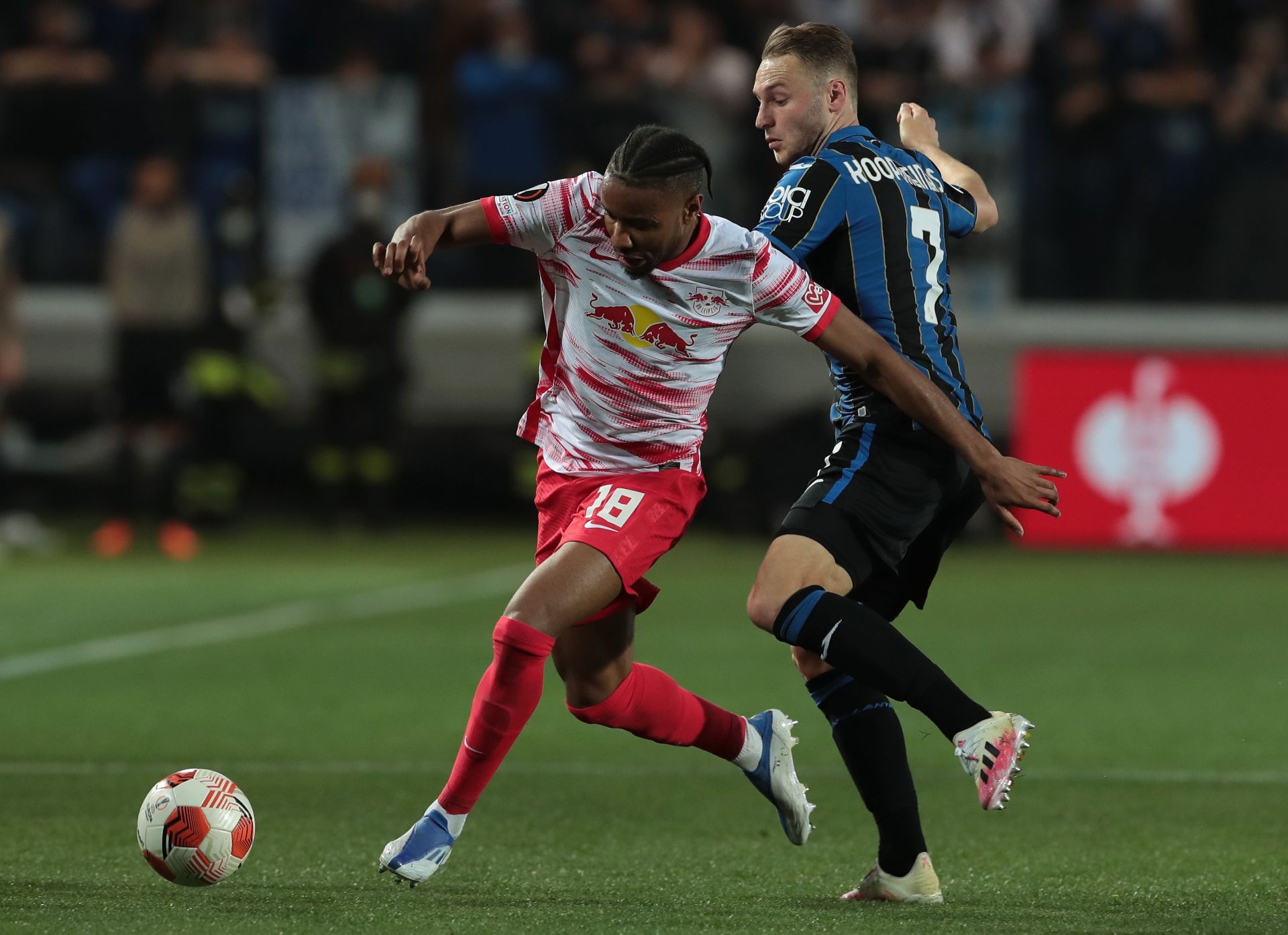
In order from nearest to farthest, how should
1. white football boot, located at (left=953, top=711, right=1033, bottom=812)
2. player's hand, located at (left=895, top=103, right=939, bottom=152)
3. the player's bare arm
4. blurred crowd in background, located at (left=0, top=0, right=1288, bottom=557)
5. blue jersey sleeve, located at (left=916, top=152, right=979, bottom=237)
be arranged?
white football boot, located at (left=953, top=711, right=1033, bottom=812) < blue jersey sleeve, located at (left=916, top=152, right=979, bottom=237) < the player's bare arm < player's hand, located at (left=895, top=103, right=939, bottom=152) < blurred crowd in background, located at (left=0, top=0, right=1288, bottom=557)

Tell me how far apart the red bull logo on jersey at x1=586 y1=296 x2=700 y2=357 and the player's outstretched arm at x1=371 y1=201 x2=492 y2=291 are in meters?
0.32

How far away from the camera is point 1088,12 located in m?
15.2

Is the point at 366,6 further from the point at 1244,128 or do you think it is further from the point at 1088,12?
the point at 1244,128

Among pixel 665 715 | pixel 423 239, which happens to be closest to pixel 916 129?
pixel 423 239

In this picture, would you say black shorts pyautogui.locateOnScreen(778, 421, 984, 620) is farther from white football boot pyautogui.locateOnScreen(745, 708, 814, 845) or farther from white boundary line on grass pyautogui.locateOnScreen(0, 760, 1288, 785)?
white boundary line on grass pyautogui.locateOnScreen(0, 760, 1288, 785)

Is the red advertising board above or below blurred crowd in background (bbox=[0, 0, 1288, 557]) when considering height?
below

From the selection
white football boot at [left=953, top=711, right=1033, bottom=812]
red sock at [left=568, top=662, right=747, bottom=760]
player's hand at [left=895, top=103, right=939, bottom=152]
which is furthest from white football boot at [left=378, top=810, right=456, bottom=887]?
player's hand at [left=895, top=103, right=939, bottom=152]

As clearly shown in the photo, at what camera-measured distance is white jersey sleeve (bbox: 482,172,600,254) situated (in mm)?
4719

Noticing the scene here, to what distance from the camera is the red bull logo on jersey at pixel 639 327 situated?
478cm

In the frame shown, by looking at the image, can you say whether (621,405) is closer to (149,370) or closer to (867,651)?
(867,651)

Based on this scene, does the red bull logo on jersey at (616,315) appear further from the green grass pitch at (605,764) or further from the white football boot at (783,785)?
the green grass pitch at (605,764)

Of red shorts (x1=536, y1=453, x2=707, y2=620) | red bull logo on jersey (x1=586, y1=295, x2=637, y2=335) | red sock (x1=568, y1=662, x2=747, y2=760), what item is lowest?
red sock (x1=568, y1=662, x2=747, y2=760)

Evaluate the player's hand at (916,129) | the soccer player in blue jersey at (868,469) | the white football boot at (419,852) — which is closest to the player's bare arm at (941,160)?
the player's hand at (916,129)

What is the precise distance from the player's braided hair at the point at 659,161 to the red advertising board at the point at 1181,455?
30.4 ft
